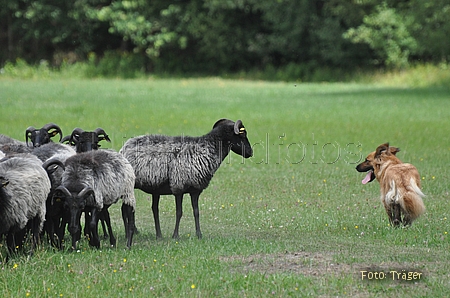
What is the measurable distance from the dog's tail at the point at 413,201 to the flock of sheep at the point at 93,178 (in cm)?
217

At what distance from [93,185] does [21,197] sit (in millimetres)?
885

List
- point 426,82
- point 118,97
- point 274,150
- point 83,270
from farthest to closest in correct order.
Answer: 1. point 426,82
2. point 118,97
3. point 274,150
4. point 83,270

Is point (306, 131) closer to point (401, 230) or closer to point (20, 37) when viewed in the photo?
point (401, 230)

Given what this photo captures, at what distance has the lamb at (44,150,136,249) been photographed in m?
8.86

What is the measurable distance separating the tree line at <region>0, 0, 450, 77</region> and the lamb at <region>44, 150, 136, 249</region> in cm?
3976

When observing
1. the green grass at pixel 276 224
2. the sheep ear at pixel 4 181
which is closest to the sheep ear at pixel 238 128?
the green grass at pixel 276 224

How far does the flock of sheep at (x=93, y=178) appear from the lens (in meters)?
8.70

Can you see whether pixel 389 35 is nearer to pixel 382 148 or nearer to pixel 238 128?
pixel 382 148

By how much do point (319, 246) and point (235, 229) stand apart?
5.73ft

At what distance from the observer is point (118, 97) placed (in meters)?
33.4

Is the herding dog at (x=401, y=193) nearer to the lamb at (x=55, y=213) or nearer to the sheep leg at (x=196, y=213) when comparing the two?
the sheep leg at (x=196, y=213)

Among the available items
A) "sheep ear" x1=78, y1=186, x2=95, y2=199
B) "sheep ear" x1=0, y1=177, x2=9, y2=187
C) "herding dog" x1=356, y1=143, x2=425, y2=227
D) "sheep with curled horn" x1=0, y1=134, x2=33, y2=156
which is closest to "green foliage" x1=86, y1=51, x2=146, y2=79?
"sheep with curled horn" x1=0, y1=134, x2=33, y2=156

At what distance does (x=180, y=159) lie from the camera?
9.96 meters

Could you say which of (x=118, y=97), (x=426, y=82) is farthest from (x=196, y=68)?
(x=118, y=97)
